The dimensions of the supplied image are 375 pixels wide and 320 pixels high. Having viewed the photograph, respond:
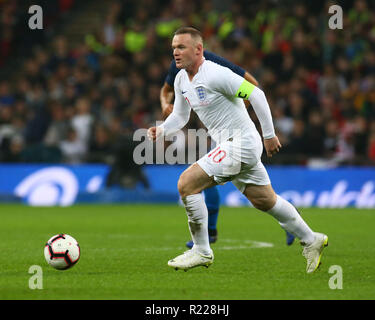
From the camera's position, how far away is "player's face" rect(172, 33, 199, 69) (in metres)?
6.80

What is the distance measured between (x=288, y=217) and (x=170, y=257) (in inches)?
61.3

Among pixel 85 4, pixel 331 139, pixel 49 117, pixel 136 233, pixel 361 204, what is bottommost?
pixel 136 233

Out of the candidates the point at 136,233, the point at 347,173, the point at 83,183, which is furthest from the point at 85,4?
the point at 136,233

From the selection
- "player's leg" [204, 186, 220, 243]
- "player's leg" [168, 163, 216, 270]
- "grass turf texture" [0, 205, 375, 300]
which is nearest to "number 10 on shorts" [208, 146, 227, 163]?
"player's leg" [168, 163, 216, 270]

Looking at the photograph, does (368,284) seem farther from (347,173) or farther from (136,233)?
(347,173)

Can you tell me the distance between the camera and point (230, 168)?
670 cm

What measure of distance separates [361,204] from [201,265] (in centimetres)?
914

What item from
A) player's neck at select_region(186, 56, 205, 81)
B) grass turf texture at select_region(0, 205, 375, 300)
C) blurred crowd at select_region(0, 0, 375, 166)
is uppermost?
blurred crowd at select_region(0, 0, 375, 166)

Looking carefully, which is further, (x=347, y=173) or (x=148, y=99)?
(x=148, y=99)

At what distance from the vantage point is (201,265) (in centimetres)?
686

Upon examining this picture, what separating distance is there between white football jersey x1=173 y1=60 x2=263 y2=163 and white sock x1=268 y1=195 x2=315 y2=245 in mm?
454

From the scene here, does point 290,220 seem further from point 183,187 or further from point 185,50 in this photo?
point 185,50

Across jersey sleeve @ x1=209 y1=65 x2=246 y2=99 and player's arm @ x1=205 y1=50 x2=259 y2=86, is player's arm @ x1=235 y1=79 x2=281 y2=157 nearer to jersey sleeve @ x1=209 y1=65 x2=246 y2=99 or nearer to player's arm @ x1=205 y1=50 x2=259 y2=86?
jersey sleeve @ x1=209 y1=65 x2=246 y2=99

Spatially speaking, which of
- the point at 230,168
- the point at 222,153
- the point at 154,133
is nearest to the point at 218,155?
the point at 222,153
